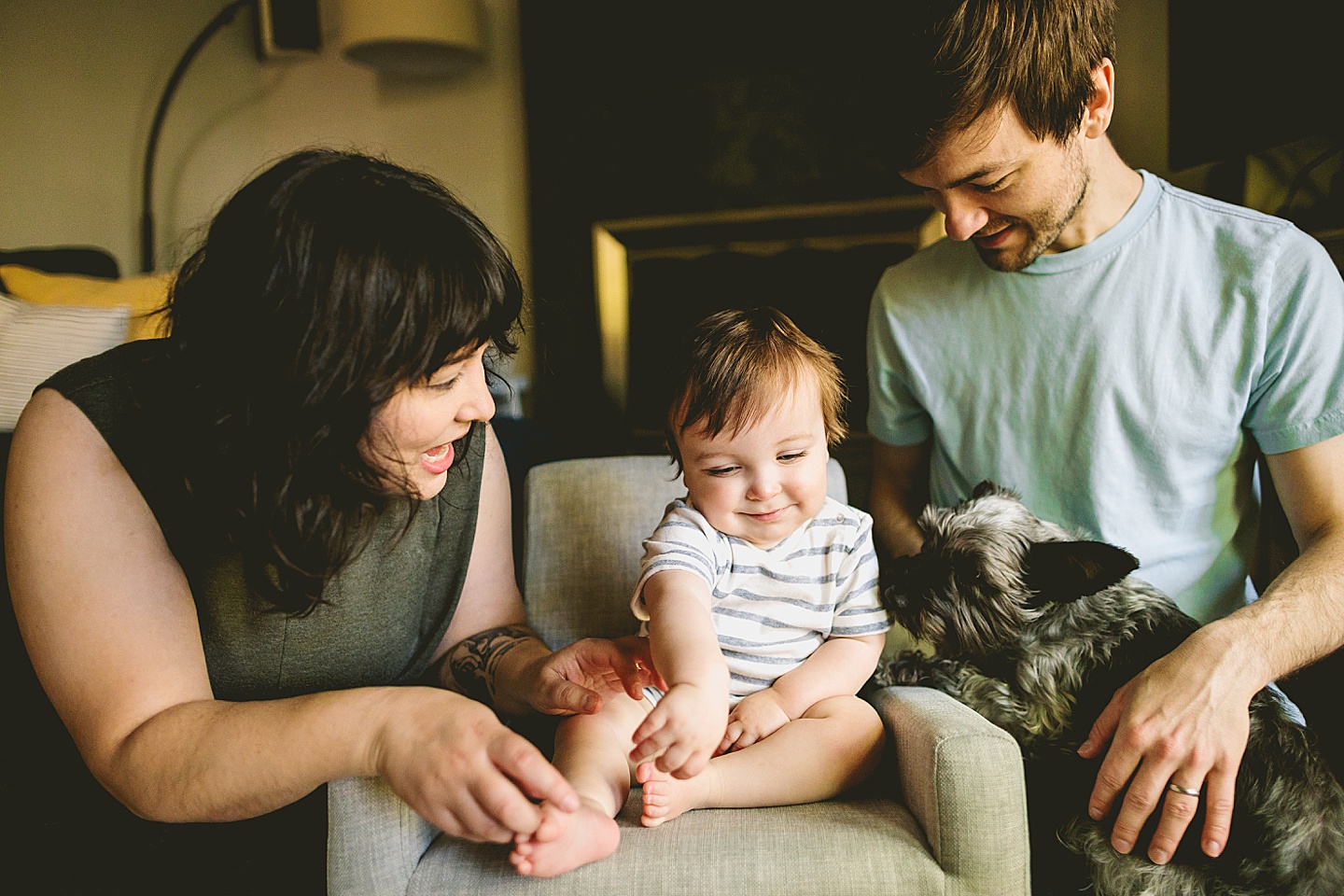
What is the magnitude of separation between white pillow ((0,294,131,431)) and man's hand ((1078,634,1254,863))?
8.49ft

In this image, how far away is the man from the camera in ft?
3.83

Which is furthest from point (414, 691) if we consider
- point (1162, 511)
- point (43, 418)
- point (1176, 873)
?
point (1162, 511)

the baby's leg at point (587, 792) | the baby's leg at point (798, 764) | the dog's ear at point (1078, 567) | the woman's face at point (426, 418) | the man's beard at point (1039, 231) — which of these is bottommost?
the baby's leg at point (798, 764)

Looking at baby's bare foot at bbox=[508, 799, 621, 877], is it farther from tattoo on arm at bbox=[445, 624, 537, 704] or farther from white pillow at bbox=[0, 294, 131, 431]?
white pillow at bbox=[0, 294, 131, 431]

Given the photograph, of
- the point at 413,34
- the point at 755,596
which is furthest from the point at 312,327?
the point at 413,34

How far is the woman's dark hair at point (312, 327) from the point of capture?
0.87 metres

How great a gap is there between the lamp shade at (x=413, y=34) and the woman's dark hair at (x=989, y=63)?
9.70 ft

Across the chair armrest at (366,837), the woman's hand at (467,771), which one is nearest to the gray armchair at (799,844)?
the chair armrest at (366,837)

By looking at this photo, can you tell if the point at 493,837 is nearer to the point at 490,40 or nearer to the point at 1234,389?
the point at 1234,389

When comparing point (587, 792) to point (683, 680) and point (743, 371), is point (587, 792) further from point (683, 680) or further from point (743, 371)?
point (743, 371)

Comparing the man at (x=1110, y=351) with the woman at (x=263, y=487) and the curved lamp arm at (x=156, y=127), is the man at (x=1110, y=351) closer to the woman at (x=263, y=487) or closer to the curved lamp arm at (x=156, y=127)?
the woman at (x=263, y=487)

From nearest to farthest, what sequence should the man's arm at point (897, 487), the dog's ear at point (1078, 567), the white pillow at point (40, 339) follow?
the dog's ear at point (1078, 567) < the man's arm at point (897, 487) < the white pillow at point (40, 339)

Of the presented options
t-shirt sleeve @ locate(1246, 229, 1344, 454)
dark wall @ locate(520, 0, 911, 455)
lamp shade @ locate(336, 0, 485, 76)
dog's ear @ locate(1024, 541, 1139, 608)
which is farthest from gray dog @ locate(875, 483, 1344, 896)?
Result: lamp shade @ locate(336, 0, 485, 76)

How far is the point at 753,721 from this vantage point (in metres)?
1.11
